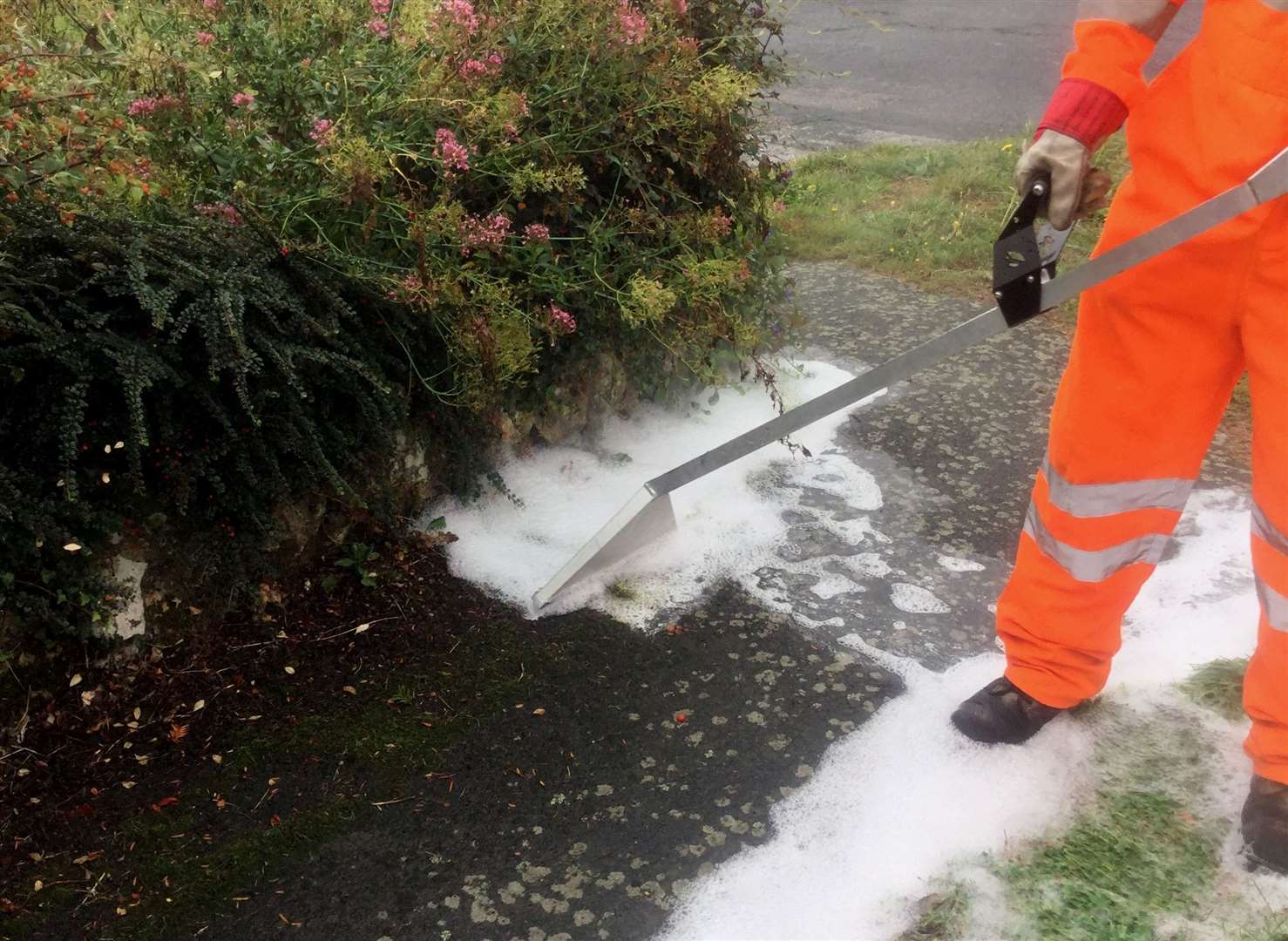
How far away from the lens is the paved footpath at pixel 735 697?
1.94 m

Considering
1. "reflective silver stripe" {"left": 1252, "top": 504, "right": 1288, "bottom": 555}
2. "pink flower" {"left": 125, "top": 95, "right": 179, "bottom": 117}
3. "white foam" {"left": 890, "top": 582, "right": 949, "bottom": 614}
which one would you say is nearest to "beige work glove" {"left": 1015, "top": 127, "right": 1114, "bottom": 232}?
"reflective silver stripe" {"left": 1252, "top": 504, "right": 1288, "bottom": 555}

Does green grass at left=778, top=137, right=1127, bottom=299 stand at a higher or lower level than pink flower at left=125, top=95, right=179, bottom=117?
lower

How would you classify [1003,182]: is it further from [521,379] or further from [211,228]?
[211,228]

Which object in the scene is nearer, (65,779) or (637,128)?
(65,779)

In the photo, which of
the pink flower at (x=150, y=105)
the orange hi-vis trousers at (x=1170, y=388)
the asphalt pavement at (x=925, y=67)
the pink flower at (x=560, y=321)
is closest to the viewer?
the orange hi-vis trousers at (x=1170, y=388)

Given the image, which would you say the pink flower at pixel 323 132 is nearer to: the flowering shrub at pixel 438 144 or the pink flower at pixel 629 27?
the flowering shrub at pixel 438 144

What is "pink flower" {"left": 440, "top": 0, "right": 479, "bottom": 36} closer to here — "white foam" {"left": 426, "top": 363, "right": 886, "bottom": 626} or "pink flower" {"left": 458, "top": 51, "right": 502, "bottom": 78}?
"pink flower" {"left": 458, "top": 51, "right": 502, "bottom": 78}

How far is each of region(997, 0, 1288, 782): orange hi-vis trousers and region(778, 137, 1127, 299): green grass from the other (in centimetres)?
268

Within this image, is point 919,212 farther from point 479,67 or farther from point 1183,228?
point 1183,228

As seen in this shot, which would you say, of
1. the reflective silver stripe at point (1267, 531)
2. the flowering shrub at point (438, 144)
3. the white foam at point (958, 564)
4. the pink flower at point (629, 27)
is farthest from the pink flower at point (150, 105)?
the reflective silver stripe at point (1267, 531)

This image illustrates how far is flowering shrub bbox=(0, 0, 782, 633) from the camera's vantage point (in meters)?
2.09

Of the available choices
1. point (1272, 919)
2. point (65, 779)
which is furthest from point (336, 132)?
point (1272, 919)

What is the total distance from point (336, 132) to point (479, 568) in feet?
3.67

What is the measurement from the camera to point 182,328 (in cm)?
205
